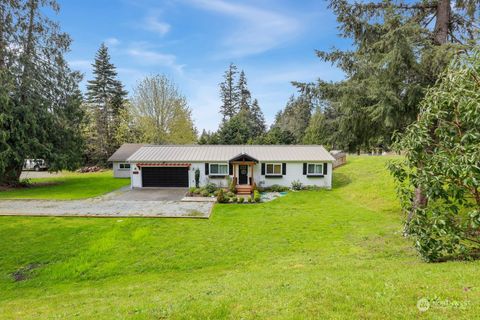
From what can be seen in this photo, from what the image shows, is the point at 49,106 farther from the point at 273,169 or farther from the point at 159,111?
the point at 273,169

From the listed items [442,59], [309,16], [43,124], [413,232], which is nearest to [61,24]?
[43,124]

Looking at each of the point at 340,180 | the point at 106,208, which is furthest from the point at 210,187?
the point at 340,180

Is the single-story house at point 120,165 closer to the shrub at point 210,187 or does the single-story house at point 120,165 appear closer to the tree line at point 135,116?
the tree line at point 135,116

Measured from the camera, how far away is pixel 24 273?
332 inches

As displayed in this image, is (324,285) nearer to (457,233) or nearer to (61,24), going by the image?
(457,233)

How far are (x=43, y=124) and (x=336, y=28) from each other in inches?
968

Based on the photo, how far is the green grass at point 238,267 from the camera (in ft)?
13.2

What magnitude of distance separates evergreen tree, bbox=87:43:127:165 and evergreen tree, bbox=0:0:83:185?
12.3m

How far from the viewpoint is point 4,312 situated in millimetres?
5852

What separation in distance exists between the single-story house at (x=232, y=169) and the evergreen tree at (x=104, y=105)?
18186mm

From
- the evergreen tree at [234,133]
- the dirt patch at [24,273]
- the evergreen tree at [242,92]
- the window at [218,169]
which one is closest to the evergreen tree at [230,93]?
the evergreen tree at [242,92]

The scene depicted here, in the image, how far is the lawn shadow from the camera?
22323 mm

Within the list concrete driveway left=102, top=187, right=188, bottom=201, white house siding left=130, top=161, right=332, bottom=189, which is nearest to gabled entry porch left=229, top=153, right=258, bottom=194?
white house siding left=130, top=161, right=332, bottom=189

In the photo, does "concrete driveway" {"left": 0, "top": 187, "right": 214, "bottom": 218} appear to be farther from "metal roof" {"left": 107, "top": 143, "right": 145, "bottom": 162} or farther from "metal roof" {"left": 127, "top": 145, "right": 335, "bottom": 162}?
"metal roof" {"left": 107, "top": 143, "right": 145, "bottom": 162}
